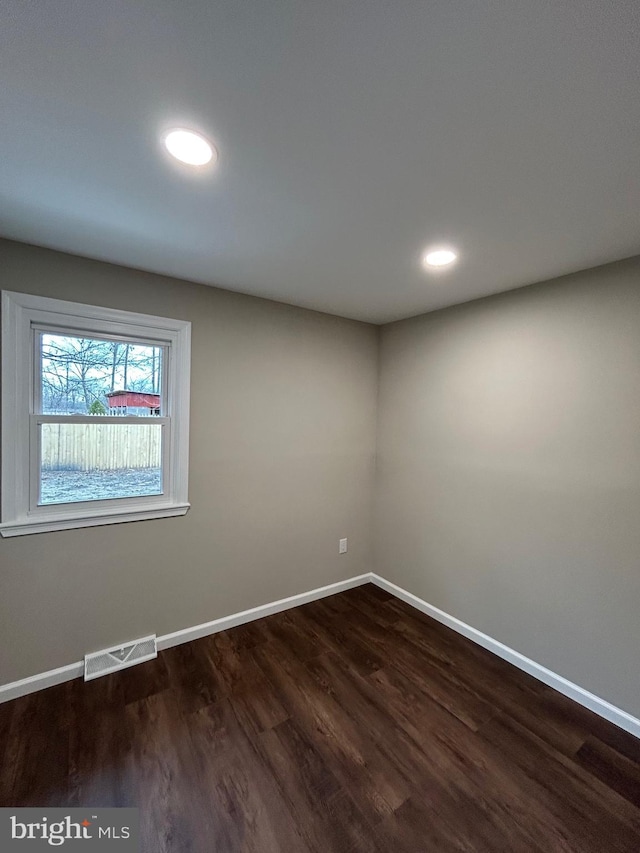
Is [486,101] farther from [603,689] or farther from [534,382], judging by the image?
[603,689]

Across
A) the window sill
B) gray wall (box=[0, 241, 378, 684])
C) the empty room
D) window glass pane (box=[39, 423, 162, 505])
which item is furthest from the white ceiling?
the window sill

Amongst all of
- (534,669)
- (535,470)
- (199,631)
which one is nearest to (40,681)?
(199,631)

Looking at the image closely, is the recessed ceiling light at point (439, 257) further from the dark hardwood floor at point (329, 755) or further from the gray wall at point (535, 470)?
the dark hardwood floor at point (329, 755)

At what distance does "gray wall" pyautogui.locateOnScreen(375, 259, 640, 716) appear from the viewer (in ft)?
6.10

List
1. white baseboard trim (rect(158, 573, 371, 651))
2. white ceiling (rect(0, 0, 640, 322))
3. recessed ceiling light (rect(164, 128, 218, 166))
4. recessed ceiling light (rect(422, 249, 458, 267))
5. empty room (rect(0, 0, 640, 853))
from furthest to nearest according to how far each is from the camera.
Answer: white baseboard trim (rect(158, 573, 371, 651)) → recessed ceiling light (rect(422, 249, 458, 267)) → recessed ceiling light (rect(164, 128, 218, 166)) → empty room (rect(0, 0, 640, 853)) → white ceiling (rect(0, 0, 640, 322))

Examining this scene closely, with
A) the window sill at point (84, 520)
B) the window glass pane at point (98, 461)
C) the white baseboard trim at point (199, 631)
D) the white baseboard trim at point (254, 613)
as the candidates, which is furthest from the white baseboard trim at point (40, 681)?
the window glass pane at point (98, 461)

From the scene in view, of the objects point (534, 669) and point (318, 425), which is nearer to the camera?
point (534, 669)

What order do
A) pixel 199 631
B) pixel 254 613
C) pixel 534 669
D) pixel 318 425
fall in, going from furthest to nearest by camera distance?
1. pixel 318 425
2. pixel 254 613
3. pixel 199 631
4. pixel 534 669

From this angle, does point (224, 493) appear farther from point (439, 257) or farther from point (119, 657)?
point (439, 257)

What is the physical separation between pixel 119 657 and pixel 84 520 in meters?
0.88

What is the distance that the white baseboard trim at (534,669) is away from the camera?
183 centimetres

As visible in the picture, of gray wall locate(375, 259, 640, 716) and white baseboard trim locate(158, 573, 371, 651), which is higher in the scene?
gray wall locate(375, 259, 640, 716)

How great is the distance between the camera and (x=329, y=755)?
5.30ft

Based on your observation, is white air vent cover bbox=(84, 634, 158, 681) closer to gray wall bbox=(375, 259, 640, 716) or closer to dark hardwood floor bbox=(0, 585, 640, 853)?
dark hardwood floor bbox=(0, 585, 640, 853)
